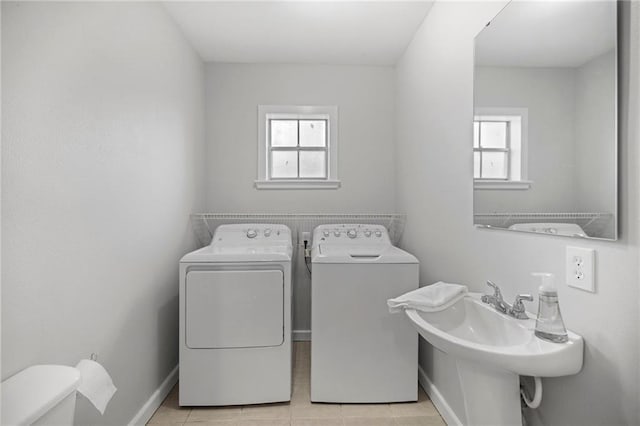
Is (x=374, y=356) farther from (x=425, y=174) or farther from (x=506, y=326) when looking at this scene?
(x=425, y=174)

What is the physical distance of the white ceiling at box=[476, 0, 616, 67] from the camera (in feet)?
2.89

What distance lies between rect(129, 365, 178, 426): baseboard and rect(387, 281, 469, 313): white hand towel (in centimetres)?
145

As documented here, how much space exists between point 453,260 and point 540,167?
0.74m

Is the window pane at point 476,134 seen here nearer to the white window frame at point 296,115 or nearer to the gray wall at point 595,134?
the gray wall at point 595,134

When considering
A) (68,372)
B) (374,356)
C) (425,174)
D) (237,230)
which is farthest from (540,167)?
(237,230)

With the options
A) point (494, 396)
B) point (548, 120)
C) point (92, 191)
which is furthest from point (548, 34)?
point (92, 191)

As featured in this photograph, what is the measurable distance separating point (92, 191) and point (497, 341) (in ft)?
5.56

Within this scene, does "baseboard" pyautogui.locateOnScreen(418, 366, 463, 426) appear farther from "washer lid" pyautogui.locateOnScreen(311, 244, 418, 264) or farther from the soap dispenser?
the soap dispenser

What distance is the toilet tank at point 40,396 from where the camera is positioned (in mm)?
732

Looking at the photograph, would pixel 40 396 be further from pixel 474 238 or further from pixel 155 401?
pixel 474 238

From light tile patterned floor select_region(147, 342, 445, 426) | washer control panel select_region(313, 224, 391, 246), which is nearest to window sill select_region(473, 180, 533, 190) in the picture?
washer control panel select_region(313, 224, 391, 246)

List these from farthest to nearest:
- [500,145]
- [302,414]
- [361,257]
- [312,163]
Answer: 1. [312,163]
2. [361,257]
3. [302,414]
4. [500,145]

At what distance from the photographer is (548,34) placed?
109 centimetres

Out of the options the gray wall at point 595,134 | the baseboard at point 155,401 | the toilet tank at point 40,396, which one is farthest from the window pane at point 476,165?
the baseboard at point 155,401
